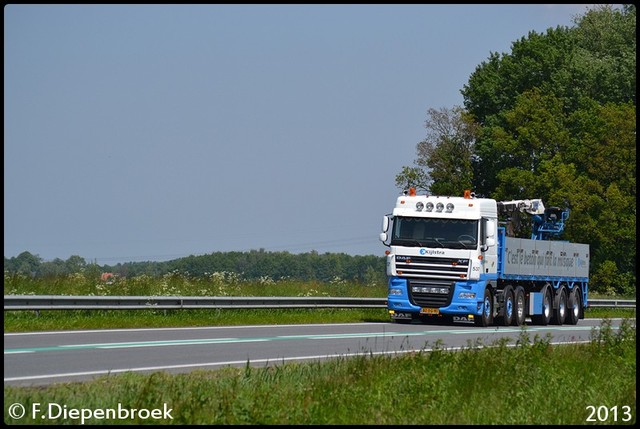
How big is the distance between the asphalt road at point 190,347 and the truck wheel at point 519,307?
14.9 ft

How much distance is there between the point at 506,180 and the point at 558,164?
355cm

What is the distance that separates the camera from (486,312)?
32.5m

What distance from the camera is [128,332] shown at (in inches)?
959

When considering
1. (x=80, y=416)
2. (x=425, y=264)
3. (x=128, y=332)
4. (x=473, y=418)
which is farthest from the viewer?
(x=425, y=264)

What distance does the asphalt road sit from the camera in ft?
54.7

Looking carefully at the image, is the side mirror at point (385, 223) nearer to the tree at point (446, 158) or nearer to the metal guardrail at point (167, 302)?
the metal guardrail at point (167, 302)

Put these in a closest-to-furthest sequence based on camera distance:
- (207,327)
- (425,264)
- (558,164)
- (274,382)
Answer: (274,382)
(207,327)
(425,264)
(558,164)

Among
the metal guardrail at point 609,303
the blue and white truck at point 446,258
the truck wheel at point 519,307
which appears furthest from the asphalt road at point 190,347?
the metal guardrail at point 609,303

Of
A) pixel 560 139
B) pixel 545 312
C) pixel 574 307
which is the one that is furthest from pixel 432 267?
pixel 560 139

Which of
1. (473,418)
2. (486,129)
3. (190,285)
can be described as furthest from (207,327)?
(486,129)

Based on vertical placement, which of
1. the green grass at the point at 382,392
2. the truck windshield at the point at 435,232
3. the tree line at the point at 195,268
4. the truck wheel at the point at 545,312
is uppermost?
the truck windshield at the point at 435,232

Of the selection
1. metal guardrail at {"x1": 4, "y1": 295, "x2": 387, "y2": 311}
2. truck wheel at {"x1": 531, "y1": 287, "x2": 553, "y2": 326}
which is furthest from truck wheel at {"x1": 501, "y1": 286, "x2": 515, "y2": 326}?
metal guardrail at {"x1": 4, "y1": 295, "x2": 387, "y2": 311}

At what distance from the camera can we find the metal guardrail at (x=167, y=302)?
81.0 feet

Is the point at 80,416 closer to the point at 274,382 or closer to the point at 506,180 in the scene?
the point at 274,382
